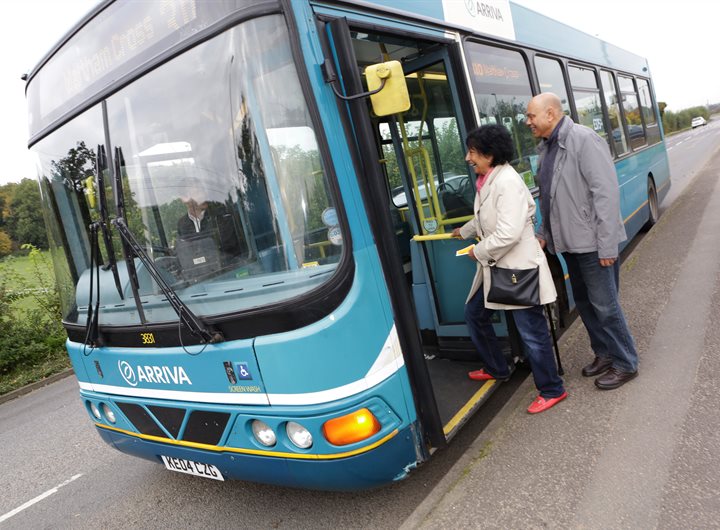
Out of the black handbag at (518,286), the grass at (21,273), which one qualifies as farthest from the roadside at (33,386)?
the black handbag at (518,286)

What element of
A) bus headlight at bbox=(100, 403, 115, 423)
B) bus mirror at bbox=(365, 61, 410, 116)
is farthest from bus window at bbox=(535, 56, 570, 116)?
bus headlight at bbox=(100, 403, 115, 423)

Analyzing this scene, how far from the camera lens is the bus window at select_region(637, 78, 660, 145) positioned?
30.5 feet

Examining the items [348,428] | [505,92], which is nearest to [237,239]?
[348,428]

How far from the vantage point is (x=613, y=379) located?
3840 millimetres

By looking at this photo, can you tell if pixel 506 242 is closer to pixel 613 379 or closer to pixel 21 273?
pixel 613 379

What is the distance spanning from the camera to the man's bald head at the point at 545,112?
3.65m

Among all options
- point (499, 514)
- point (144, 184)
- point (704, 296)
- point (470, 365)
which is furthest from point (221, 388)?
point (704, 296)

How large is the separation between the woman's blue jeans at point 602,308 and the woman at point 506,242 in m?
0.45

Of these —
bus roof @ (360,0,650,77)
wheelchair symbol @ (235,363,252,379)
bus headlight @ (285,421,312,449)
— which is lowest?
bus headlight @ (285,421,312,449)

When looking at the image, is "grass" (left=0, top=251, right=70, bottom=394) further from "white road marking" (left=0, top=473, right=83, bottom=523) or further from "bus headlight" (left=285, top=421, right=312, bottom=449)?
"bus headlight" (left=285, top=421, right=312, bottom=449)

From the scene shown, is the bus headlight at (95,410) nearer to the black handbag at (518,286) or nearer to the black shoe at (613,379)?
the black handbag at (518,286)

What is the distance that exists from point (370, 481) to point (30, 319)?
921cm

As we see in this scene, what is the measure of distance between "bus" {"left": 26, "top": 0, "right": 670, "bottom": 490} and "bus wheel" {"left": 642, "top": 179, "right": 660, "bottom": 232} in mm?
7156

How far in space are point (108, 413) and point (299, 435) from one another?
150 cm
